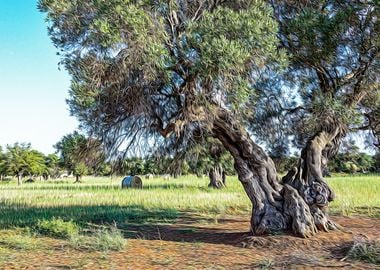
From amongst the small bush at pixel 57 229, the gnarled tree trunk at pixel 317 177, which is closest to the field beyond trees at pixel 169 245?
the small bush at pixel 57 229

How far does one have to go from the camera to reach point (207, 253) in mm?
7816

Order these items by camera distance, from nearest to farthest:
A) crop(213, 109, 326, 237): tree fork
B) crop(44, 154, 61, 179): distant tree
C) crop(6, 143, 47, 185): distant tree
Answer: crop(213, 109, 326, 237): tree fork → crop(6, 143, 47, 185): distant tree → crop(44, 154, 61, 179): distant tree

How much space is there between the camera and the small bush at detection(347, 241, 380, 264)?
680 centimetres

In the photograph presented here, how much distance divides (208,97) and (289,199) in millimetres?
2948

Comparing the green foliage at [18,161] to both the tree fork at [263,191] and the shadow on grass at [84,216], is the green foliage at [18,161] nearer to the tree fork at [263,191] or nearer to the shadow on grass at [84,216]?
the shadow on grass at [84,216]

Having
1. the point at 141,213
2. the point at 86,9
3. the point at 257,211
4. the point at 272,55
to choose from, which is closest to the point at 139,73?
the point at 86,9

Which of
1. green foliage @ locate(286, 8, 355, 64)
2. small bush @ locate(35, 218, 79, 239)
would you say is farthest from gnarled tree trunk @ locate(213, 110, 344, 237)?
small bush @ locate(35, 218, 79, 239)

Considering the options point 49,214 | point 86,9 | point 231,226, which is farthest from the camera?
point 49,214

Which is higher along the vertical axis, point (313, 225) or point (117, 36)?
point (117, 36)

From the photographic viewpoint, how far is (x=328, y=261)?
6.88m

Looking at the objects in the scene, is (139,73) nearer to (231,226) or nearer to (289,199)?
(289,199)

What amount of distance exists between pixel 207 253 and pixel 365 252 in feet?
8.82

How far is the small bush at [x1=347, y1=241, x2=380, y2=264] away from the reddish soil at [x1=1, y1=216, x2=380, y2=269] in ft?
0.66

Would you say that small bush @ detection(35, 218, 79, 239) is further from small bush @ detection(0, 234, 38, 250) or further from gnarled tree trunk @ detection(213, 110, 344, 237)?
gnarled tree trunk @ detection(213, 110, 344, 237)
